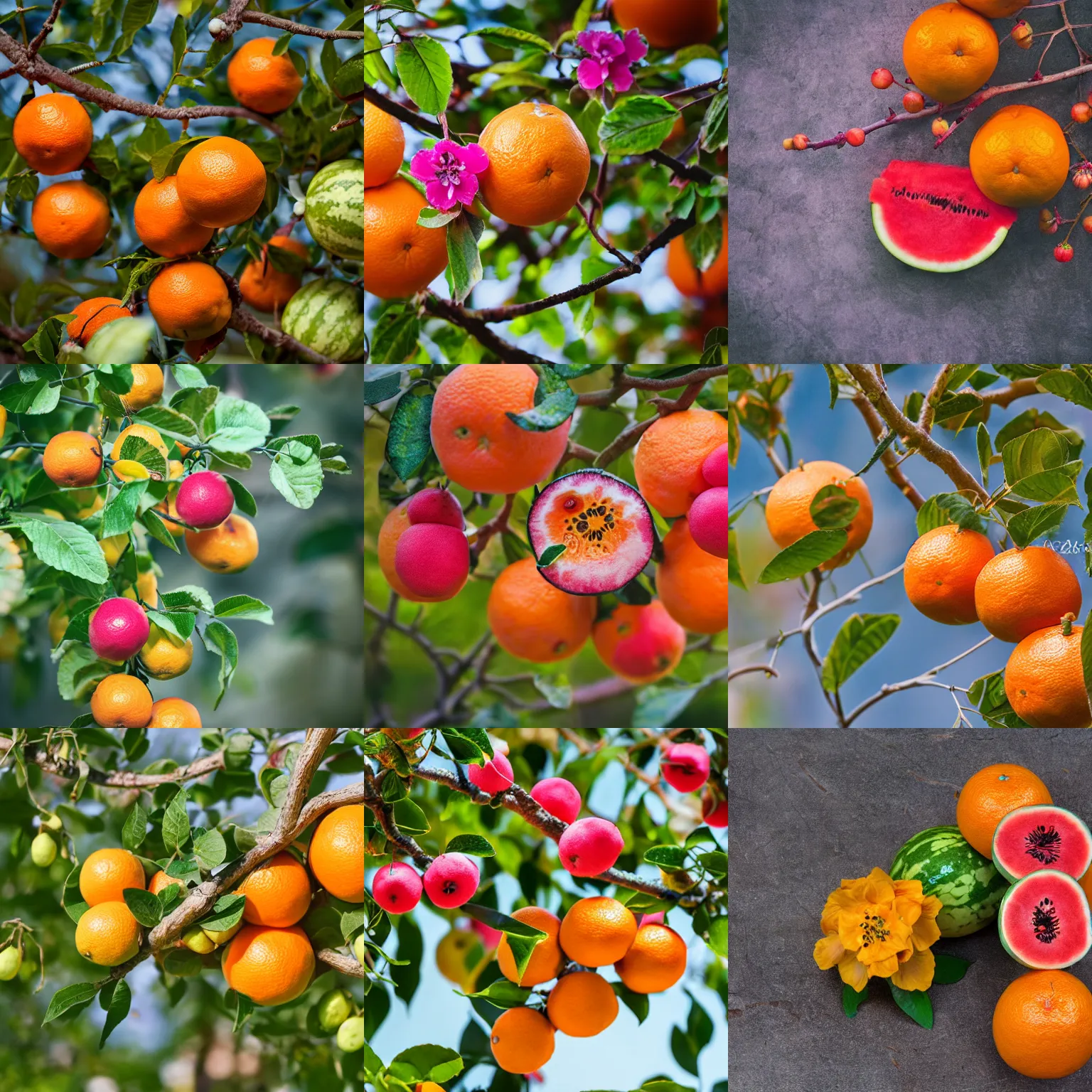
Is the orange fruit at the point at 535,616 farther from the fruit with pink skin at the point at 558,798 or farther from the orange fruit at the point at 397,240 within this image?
the orange fruit at the point at 397,240

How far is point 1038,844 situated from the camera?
3.74ft

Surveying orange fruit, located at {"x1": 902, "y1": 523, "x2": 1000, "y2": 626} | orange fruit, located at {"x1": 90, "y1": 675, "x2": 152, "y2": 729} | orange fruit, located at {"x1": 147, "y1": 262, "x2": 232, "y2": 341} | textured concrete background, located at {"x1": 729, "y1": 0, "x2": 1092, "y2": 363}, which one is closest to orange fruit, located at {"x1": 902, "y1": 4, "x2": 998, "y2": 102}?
textured concrete background, located at {"x1": 729, "y1": 0, "x2": 1092, "y2": 363}

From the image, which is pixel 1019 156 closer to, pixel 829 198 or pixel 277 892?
pixel 829 198

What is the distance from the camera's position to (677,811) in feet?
4.13

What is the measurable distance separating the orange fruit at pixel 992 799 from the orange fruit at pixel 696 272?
64cm

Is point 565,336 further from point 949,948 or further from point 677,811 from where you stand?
point 949,948

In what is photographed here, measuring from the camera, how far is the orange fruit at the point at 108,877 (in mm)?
1241

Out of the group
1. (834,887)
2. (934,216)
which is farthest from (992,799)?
(934,216)

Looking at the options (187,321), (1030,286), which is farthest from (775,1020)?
(187,321)

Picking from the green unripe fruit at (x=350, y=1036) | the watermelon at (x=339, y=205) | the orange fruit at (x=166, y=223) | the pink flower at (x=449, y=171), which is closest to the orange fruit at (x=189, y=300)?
the orange fruit at (x=166, y=223)

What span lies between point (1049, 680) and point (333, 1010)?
92 centimetres

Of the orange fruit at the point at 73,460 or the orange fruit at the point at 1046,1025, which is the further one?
the orange fruit at the point at 73,460

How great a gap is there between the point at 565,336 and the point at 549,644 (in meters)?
0.37

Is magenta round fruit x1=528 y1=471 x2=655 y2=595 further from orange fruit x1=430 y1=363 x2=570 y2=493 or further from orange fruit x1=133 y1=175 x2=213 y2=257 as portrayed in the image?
orange fruit x1=133 y1=175 x2=213 y2=257
